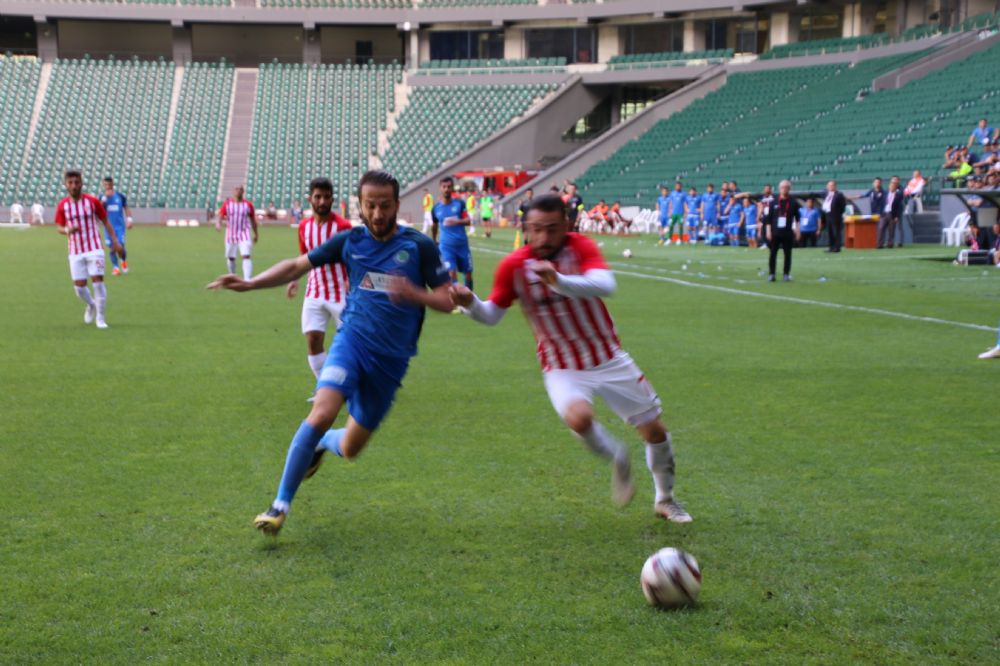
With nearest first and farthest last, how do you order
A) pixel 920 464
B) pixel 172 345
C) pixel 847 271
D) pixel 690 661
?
1. pixel 690 661
2. pixel 920 464
3. pixel 172 345
4. pixel 847 271

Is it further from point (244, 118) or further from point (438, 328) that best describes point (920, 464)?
point (244, 118)

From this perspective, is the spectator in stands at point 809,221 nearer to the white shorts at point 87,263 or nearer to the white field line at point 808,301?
the white field line at point 808,301

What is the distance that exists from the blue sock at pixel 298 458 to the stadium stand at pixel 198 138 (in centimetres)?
5478

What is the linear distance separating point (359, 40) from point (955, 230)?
159 feet

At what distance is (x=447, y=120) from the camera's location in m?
62.5

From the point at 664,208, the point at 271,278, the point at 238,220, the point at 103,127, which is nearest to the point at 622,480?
the point at 271,278

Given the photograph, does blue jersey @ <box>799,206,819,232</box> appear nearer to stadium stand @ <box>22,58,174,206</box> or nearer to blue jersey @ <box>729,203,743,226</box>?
blue jersey @ <box>729,203,743,226</box>

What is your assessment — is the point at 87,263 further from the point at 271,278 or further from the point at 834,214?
the point at 834,214

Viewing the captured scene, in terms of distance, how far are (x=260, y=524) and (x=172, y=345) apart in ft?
26.2

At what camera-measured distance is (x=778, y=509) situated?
6.20m

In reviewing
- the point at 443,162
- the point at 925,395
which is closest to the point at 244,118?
the point at 443,162

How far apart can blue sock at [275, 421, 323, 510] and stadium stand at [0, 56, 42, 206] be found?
186 ft

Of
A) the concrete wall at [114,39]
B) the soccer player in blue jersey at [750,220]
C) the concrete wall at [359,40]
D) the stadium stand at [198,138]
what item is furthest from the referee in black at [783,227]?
the concrete wall at [114,39]

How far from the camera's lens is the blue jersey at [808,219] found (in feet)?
106
